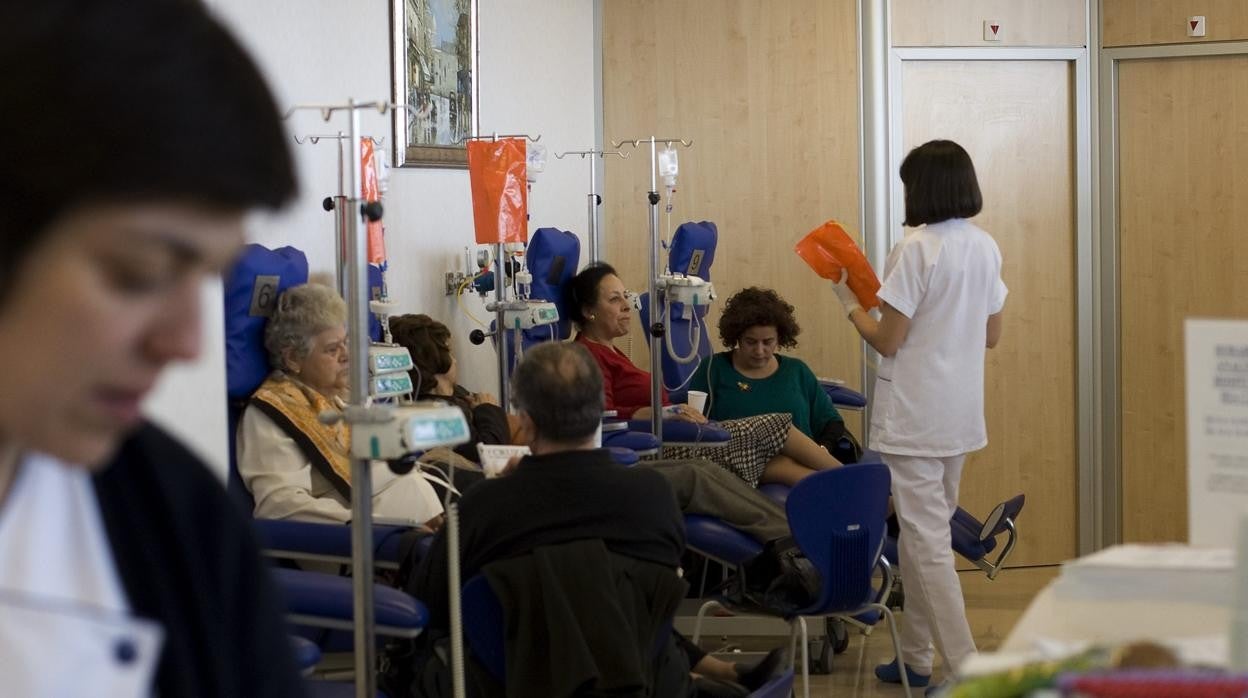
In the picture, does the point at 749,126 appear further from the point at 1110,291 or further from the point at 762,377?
the point at 1110,291

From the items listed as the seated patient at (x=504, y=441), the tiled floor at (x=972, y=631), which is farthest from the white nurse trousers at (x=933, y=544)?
the seated patient at (x=504, y=441)

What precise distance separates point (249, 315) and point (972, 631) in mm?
2984

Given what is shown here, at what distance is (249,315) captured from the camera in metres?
3.62

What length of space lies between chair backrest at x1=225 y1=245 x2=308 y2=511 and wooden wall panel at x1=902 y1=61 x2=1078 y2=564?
349 centimetres

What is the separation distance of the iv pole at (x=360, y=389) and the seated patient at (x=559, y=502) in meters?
0.34

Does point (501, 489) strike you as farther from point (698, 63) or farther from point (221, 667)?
point (698, 63)

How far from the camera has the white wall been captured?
358cm

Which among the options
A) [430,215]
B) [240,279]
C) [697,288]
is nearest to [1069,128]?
[697,288]

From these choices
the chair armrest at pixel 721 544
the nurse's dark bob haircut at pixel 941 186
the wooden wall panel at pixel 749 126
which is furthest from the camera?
the wooden wall panel at pixel 749 126

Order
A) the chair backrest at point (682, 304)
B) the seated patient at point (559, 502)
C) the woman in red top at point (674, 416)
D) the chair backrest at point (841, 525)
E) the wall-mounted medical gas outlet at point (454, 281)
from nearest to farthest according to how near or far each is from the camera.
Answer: the seated patient at point (559, 502) < the chair backrest at point (841, 525) < the woman in red top at point (674, 416) < the wall-mounted medical gas outlet at point (454, 281) < the chair backrest at point (682, 304)

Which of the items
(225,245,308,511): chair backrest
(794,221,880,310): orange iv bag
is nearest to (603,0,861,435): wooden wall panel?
(794,221,880,310): orange iv bag

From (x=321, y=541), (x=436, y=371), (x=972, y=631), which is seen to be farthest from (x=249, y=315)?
(x=972, y=631)

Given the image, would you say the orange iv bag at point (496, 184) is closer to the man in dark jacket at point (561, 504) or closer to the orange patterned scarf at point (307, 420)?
the orange patterned scarf at point (307, 420)

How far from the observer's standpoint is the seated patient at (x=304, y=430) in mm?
3551
